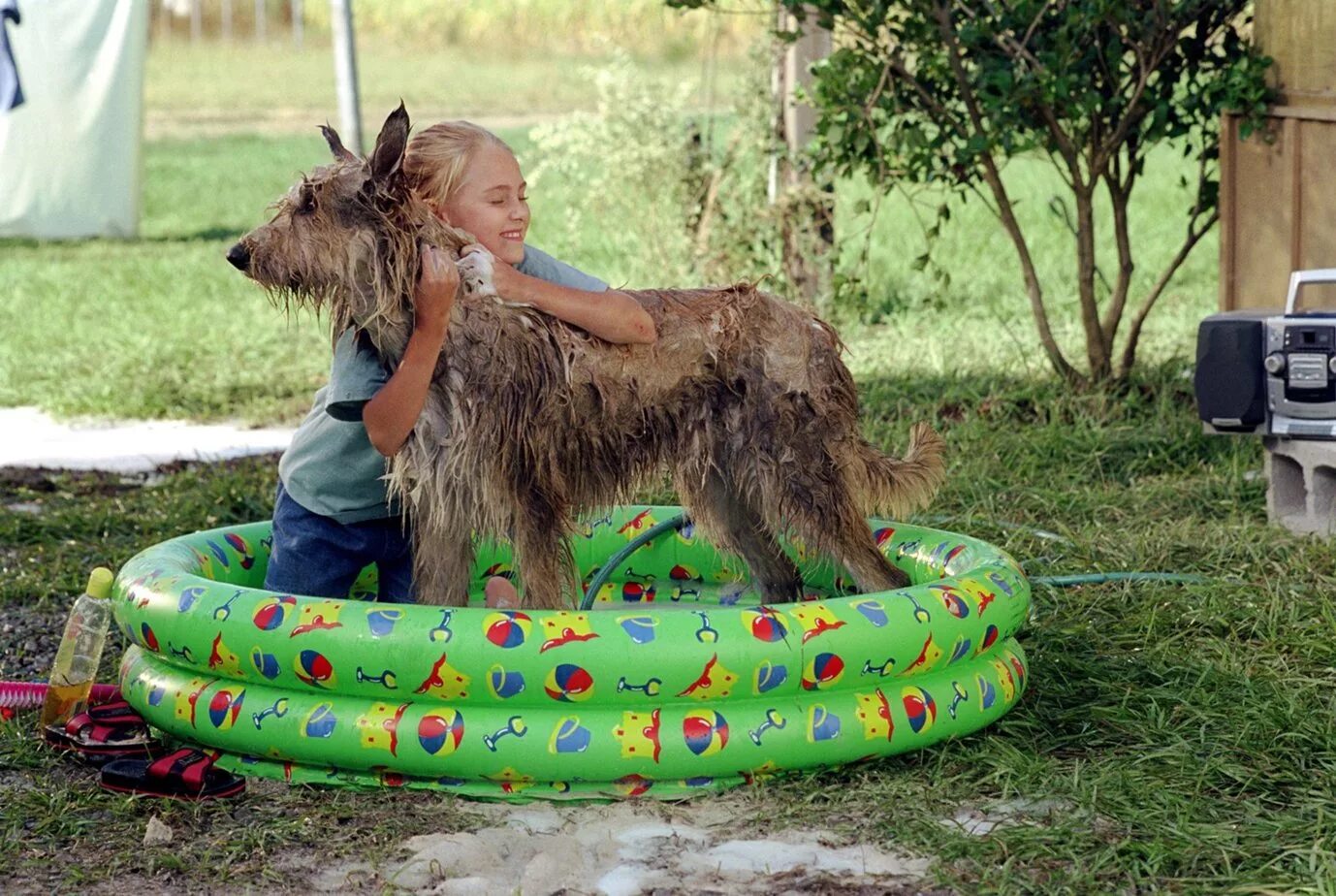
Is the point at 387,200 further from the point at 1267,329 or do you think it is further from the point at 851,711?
the point at 1267,329

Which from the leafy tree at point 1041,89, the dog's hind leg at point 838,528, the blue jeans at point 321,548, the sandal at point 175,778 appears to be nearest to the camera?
the sandal at point 175,778

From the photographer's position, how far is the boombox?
6344mm

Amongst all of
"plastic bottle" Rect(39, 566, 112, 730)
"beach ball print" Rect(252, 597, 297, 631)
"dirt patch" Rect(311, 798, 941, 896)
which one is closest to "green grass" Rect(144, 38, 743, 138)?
"plastic bottle" Rect(39, 566, 112, 730)

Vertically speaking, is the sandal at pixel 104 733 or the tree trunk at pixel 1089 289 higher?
the tree trunk at pixel 1089 289

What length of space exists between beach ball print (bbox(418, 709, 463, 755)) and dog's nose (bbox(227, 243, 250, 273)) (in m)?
1.19

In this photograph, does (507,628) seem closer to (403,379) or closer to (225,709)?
(403,379)

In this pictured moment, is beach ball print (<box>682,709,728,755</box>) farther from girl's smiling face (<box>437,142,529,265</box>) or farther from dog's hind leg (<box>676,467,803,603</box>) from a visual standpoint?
girl's smiling face (<box>437,142,529,265</box>)

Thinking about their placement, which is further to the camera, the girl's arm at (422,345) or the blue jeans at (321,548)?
the blue jeans at (321,548)

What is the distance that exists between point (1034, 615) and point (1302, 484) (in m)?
1.67

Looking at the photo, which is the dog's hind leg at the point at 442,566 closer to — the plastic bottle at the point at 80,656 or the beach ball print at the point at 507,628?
the beach ball print at the point at 507,628

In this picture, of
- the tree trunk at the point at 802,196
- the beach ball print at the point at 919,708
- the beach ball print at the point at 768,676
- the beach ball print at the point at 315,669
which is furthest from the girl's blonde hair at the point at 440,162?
the tree trunk at the point at 802,196

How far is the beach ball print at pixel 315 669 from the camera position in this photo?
4266 mm

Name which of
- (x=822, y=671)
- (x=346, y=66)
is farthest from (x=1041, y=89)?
(x=346, y=66)

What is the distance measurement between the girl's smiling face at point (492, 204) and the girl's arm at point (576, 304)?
13 centimetres
